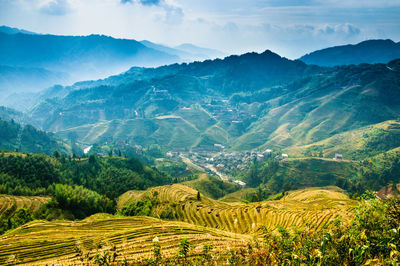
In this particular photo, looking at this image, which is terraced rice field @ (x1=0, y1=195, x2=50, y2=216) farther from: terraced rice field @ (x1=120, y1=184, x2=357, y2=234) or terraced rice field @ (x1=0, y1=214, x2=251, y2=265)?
terraced rice field @ (x1=120, y1=184, x2=357, y2=234)

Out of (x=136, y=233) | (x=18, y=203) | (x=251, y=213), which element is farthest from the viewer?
(x=18, y=203)

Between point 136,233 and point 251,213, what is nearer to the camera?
point 136,233

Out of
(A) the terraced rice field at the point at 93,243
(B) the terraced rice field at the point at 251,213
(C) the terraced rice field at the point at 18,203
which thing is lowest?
(C) the terraced rice field at the point at 18,203

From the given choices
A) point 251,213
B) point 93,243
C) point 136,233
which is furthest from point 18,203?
point 251,213

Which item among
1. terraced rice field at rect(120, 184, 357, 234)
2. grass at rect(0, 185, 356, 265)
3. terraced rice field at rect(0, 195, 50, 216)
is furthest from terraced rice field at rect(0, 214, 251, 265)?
terraced rice field at rect(0, 195, 50, 216)

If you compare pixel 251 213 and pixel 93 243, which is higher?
pixel 93 243

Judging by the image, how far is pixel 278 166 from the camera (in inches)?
6978

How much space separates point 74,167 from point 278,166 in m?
143

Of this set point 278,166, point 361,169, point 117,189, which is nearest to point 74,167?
point 117,189

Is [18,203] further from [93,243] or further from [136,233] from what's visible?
[93,243]

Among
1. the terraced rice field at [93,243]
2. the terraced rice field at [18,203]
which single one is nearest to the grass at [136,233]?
the terraced rice field at [93,243]

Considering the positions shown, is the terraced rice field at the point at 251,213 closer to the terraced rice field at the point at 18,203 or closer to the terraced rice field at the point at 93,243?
the terraced rice field at the point at 93,243

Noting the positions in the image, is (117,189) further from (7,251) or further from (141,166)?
(7,251)

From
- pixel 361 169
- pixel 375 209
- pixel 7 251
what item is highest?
pixel 375 209
